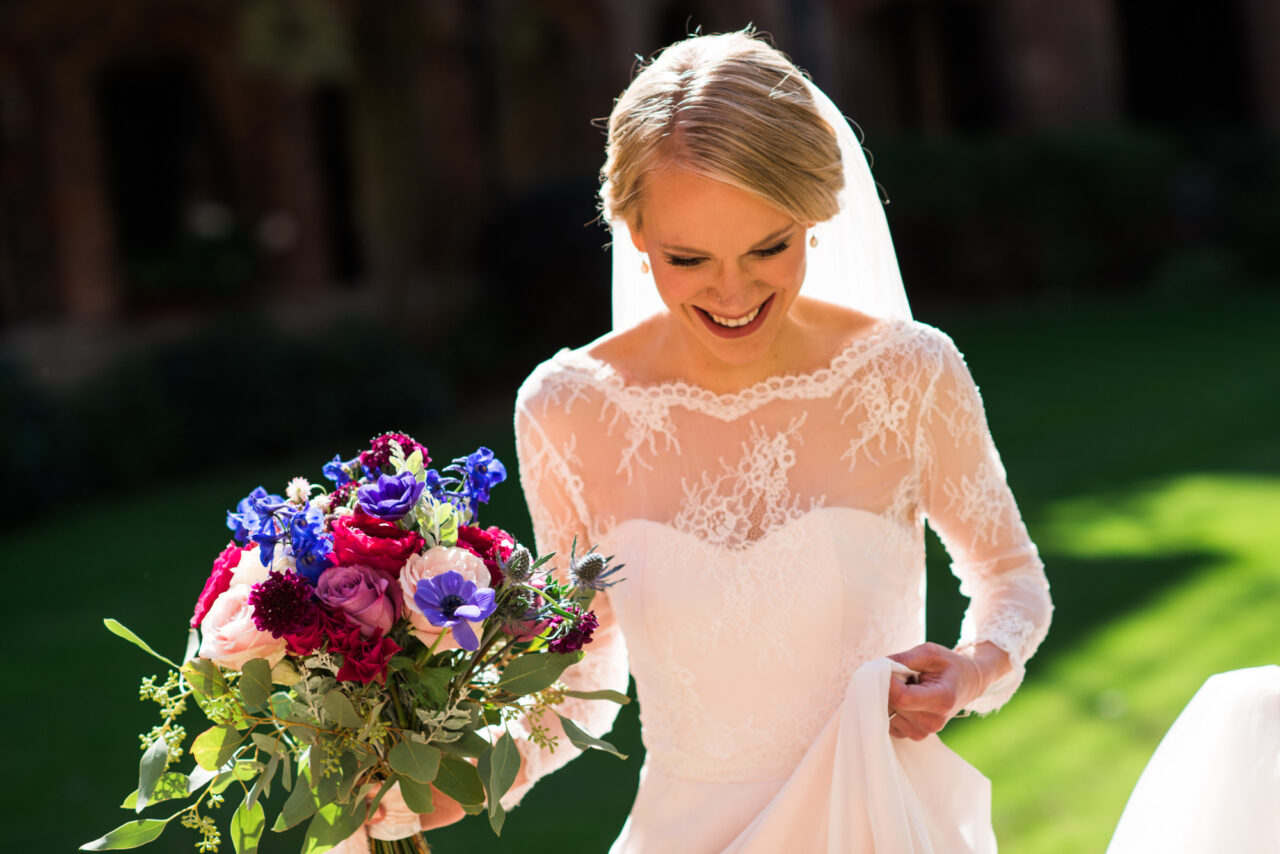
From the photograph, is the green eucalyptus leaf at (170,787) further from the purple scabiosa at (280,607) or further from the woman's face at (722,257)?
the woman's face at (722,257)

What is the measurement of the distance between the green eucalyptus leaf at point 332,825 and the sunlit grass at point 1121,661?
3218mm

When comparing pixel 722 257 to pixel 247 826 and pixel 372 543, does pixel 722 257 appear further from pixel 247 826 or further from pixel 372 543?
Answer: pixel 247 826

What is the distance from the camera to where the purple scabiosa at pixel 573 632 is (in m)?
1.84

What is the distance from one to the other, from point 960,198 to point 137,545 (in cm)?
1084

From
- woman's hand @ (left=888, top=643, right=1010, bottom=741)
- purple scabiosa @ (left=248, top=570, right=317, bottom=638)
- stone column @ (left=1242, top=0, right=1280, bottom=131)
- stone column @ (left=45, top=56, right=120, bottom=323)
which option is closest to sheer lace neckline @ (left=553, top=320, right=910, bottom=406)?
woman's hand @ (left=888, top=643, right=1010, bottom=741)

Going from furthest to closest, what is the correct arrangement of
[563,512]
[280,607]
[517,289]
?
[517,289] < [563,512] < [280,607]

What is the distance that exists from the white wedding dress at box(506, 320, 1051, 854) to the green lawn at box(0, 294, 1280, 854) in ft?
8.10

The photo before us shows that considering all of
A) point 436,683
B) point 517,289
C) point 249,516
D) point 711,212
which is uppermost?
point 711,212

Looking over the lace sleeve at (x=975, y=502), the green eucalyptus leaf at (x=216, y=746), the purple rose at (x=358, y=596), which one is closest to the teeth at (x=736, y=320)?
the lace sleeve at (x=975, y=502)

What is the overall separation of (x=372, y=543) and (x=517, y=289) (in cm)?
1229

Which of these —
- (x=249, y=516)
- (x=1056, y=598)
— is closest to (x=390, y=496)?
(x=249, y=516)

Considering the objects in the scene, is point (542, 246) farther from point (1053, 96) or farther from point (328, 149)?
point (1053, 96)

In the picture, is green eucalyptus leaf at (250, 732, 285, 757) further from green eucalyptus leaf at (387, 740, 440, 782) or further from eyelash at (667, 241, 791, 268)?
eyelash at (667, 241, 791, 268)

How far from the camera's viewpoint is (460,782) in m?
1.89
